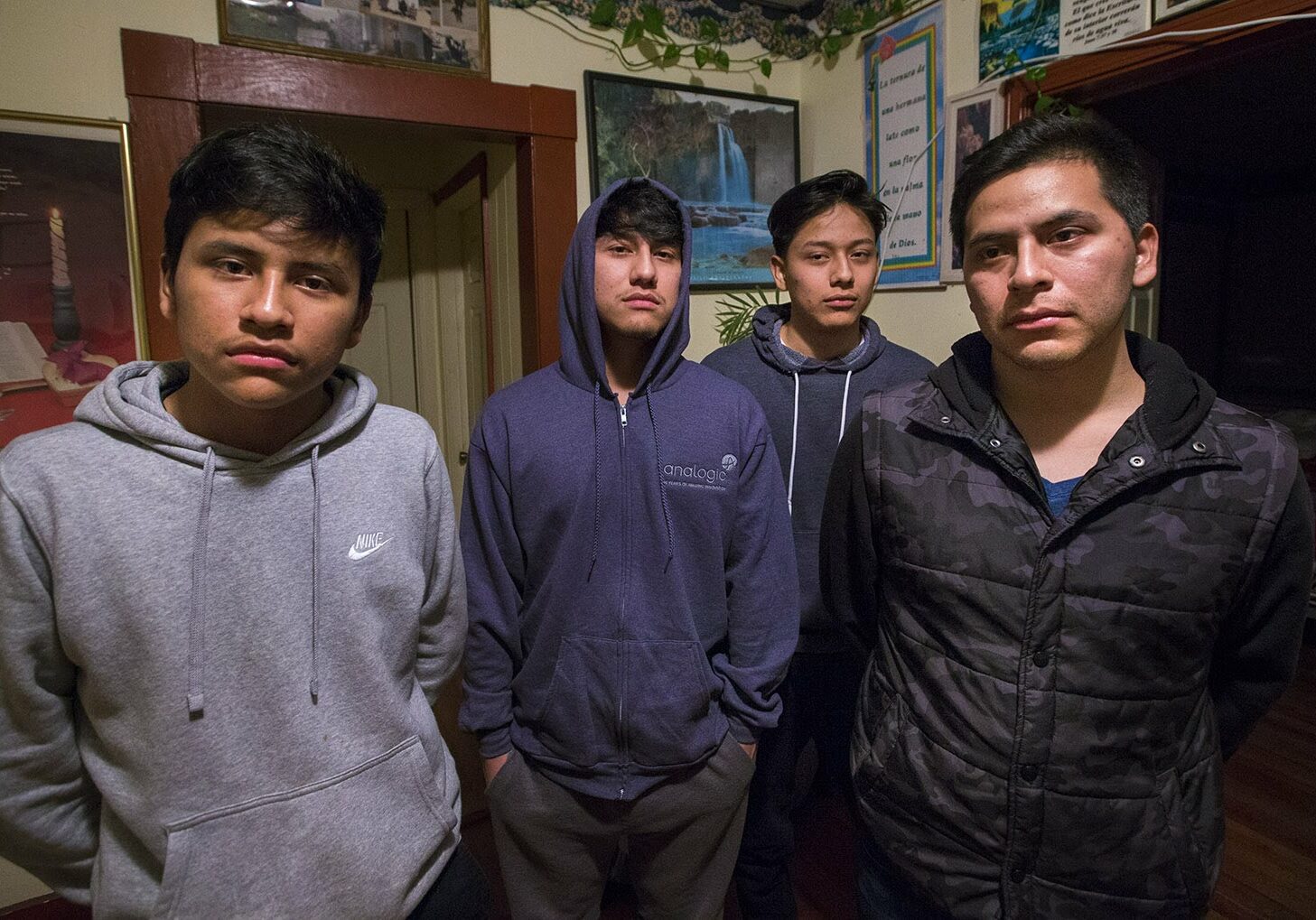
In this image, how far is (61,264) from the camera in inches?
66.3

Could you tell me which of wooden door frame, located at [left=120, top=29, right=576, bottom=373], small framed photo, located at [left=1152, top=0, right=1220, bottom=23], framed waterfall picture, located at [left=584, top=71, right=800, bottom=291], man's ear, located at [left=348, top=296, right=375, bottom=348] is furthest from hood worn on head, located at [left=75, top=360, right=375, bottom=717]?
small framed photo, located at [left=1152, top=0, right=1220, bottom=23]

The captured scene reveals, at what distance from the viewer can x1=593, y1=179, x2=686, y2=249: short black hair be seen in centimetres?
129

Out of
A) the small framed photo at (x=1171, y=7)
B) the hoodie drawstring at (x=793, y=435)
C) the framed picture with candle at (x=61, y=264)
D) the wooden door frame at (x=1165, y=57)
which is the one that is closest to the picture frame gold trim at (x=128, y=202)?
the framed picture with candle at (x=61, y=264)

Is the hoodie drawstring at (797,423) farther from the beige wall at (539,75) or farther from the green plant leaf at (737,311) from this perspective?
the green plant leaf at (737,311)

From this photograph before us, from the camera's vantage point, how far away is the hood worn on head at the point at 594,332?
4.20ft

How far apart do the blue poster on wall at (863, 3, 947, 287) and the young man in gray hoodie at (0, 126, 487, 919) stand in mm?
1827

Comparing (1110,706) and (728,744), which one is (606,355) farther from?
(1110,706)

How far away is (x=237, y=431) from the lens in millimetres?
905

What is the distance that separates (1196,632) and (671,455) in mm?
764

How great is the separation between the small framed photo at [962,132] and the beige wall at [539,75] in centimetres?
6

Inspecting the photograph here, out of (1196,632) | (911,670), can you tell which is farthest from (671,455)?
(1196,632)

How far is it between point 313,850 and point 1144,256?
1.34 metres

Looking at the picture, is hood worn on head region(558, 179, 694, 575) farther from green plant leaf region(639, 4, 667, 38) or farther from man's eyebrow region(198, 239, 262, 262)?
green plant leaf region(639, 4, 667, 38)

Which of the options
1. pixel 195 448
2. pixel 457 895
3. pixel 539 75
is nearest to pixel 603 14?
pixel 539 75
